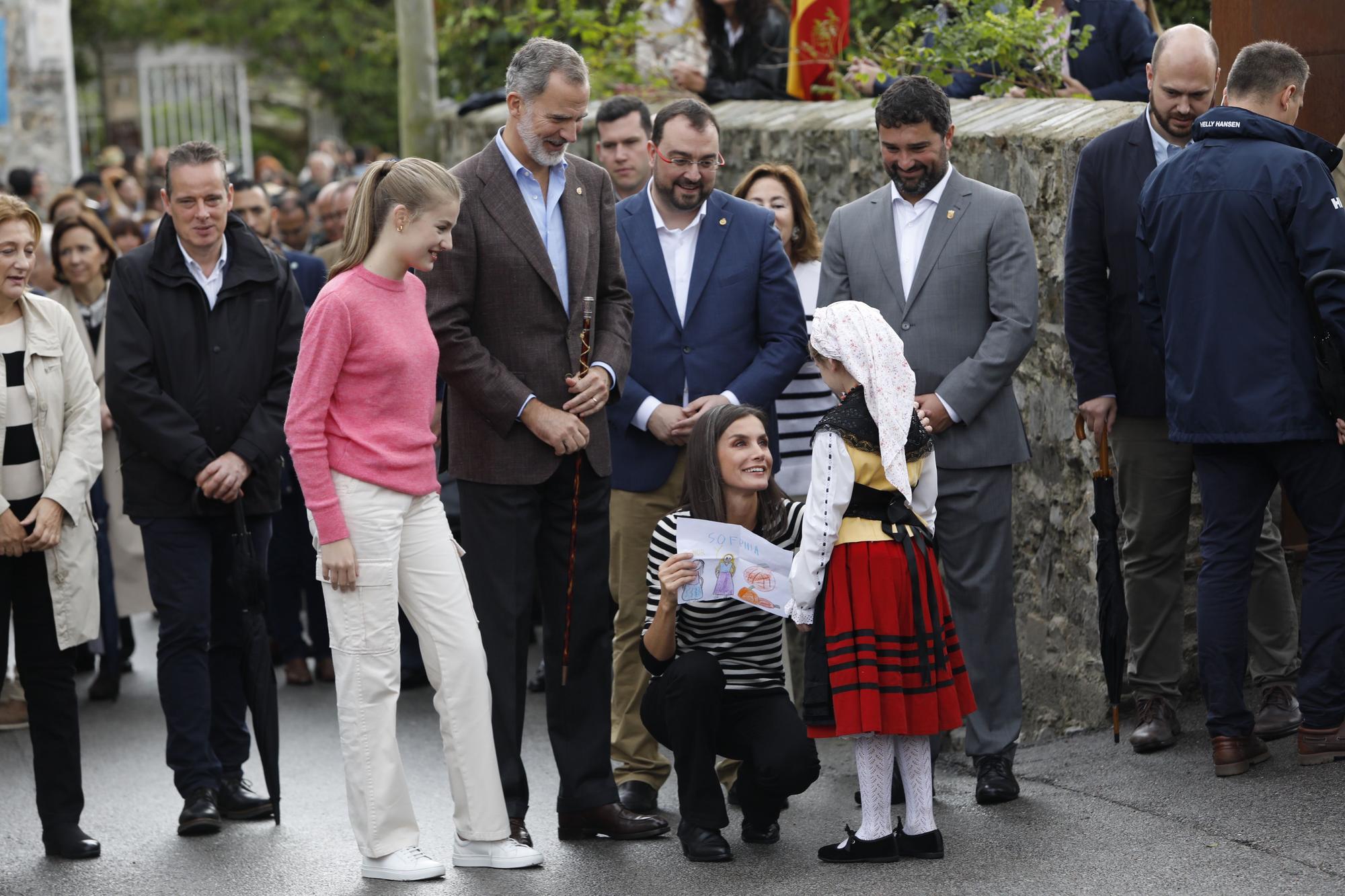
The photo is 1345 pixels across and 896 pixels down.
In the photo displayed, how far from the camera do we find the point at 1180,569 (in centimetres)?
633

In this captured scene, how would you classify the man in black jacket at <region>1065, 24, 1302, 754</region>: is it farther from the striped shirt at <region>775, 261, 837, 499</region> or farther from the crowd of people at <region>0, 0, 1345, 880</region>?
the striped shirt at <region>775, 261, 837, 499</region>

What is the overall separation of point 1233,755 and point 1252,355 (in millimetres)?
1271

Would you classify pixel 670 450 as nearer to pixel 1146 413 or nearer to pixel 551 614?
pixel 551 614

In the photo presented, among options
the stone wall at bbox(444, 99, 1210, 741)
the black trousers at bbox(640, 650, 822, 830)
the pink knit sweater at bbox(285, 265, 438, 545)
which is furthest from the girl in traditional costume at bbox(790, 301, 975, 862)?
the stone wall at bbox(444, 99, 1210, 741)

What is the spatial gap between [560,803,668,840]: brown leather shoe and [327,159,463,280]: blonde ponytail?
1891 millimetres

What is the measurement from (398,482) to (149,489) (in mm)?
1303

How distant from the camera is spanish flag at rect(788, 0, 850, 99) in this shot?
9219 mm

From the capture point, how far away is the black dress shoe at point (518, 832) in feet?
18.1

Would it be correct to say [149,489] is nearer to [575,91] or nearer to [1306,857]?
[575,91]

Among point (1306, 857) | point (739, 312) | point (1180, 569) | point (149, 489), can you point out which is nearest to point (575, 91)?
point (739, 312)

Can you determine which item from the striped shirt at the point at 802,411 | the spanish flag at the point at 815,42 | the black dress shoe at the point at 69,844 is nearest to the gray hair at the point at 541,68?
the striped shirt at the point at 802,411

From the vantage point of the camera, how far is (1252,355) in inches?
219

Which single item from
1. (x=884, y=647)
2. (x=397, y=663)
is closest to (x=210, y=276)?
(x=397, y=663)

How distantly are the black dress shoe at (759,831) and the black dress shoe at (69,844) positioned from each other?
2117 mm
